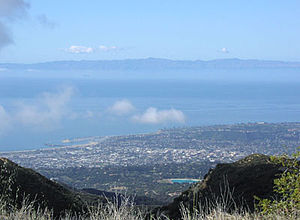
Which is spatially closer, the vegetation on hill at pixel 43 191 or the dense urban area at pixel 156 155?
the vegetation on hill at pixel 43 191

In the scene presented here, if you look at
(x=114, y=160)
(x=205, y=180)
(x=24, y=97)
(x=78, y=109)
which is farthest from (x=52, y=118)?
(x=205, y=180)

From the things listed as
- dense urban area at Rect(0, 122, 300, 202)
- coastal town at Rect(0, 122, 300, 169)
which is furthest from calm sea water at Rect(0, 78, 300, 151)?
dense urban area at Rect(0, 122, 300, 202)

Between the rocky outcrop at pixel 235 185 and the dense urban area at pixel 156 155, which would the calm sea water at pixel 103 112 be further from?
the rocky outcrop at pixel 235 185

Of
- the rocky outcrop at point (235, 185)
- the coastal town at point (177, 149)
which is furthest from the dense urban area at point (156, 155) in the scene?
the rocky outcrop at point (235, 185)

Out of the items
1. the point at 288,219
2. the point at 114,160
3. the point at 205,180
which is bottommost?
the point at 114,160

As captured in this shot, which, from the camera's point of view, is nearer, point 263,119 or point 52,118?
point 263,119

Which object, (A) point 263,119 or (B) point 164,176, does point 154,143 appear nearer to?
(B) point 164,176
